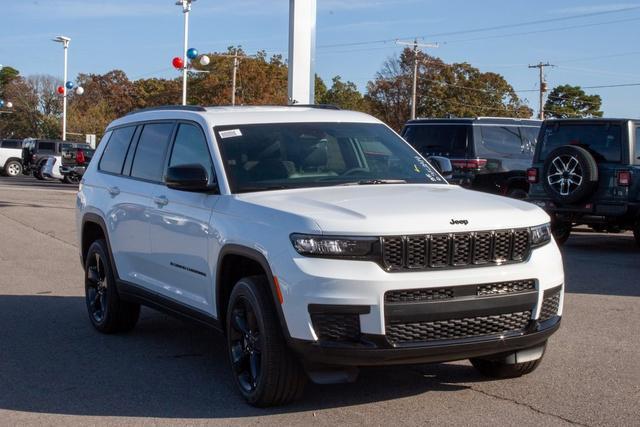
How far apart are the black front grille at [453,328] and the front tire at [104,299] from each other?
11.2ft

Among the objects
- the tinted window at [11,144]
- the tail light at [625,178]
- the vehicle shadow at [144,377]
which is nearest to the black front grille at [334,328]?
the vehicle shadow at [144,377]

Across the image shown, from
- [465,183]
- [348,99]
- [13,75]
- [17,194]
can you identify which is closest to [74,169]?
[17,194]

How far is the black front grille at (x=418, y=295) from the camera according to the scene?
498 cm

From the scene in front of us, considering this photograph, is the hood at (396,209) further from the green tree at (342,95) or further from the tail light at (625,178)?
the green tree at (342,95)

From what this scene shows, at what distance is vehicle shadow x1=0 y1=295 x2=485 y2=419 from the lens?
5.68 meters

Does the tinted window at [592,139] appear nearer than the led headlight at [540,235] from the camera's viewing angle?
No

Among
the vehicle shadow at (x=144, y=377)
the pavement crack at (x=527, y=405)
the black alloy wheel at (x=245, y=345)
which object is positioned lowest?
the vehicle shadow at (x=144, y=377)

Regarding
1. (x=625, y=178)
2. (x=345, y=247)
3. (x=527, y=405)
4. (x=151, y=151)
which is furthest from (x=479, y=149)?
(x=345, y=247)

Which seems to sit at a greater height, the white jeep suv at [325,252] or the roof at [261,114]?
the roof at [261,114]

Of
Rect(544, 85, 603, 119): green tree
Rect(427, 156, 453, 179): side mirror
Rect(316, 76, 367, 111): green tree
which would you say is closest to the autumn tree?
Rect(316, 76, 367, 111): green tree

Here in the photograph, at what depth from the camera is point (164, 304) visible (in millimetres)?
6820

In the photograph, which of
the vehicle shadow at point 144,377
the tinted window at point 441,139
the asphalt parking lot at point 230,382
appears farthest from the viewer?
the tinted window at point 441,139

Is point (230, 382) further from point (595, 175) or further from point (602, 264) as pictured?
point (595, 175)

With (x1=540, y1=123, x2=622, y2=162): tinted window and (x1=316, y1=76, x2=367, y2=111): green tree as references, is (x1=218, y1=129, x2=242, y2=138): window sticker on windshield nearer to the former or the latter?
(x1=540, y1=123, x2=622, y2=162): tinted window
